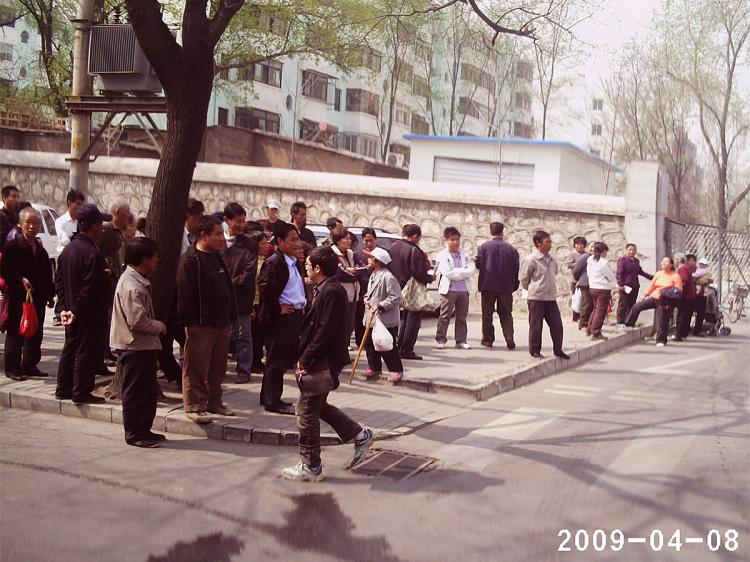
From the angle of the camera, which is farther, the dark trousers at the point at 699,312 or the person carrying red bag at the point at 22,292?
the dark trousers at the point at 699,312

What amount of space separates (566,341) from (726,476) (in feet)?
26.6

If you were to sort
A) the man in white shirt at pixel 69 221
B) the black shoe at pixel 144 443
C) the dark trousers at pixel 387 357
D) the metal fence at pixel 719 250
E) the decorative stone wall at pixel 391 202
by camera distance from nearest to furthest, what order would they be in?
the black shoe at pixel 144 443 < the dark trousers at pixel 387 357 < the man in white shirt at pixel 69 221 < the decorative stone wall at pixel 391 202 < the metal fence at pixel 719 250

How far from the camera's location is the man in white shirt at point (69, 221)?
10414mm

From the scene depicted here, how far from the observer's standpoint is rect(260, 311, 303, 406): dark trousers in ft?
26.9

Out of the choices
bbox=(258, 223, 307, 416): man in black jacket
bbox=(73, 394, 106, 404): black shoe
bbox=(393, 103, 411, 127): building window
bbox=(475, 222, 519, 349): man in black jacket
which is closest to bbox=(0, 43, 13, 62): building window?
bbox=(393, 103, 411, 127): building window

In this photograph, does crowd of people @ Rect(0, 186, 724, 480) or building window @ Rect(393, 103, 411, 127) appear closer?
crowd of people @ Rect(0, 186, 724, 480)

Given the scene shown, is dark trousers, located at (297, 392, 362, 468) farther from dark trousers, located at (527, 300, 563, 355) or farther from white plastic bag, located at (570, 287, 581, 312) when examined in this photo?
white plastic bag, located at (570, 287, 581, 312)

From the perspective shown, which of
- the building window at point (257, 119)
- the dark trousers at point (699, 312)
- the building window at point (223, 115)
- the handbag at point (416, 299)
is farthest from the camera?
the building window at point (257, 119)

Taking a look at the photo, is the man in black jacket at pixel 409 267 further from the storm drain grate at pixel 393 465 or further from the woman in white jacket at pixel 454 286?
the storm drain grate at pixel 393 465

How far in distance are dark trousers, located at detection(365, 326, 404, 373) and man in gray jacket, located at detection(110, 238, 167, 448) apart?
3.44 m

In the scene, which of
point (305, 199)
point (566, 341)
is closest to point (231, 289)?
point (566, 341)

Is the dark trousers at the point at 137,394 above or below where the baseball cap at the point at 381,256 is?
below

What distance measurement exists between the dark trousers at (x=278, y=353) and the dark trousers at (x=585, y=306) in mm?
8962

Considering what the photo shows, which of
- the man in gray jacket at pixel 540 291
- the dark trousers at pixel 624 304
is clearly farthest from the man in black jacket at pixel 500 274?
the dark trousers at pixel 624 304
